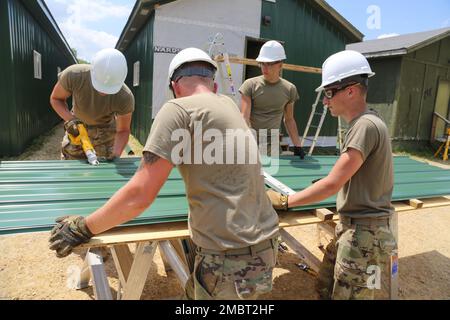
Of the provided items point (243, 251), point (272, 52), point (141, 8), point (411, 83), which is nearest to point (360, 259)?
point (243, 251)

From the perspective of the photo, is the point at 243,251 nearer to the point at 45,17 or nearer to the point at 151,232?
the point at 151,232

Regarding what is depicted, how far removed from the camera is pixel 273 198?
2273 mm

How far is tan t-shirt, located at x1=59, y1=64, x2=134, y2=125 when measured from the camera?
3.46m

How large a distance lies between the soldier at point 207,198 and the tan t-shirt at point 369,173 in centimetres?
71

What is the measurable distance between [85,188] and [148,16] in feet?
24.3

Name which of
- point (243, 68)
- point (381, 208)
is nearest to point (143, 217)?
point (381, 208)

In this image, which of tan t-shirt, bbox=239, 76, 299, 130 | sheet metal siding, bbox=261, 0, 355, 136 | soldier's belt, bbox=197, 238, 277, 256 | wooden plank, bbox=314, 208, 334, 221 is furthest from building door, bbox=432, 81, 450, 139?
soldier's belt, bbox=197, 238, 277, 256

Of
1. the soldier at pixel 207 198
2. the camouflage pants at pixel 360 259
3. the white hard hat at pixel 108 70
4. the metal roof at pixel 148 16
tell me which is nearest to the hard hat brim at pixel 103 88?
the white hard hat at pixel 108 70

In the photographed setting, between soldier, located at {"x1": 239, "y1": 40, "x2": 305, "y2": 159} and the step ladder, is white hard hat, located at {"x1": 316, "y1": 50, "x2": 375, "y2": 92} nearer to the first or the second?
soldier, located at {"x1": 239, "y1": 40, "x2": 305, "y2": 159}

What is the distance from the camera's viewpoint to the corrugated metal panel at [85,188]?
1.97 m

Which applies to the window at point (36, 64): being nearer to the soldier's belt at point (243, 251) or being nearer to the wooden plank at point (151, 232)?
the wooden plank at point (151, 232)

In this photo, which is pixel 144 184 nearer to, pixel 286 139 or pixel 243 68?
pixel 243 68

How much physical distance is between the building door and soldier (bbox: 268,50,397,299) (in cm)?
1330
